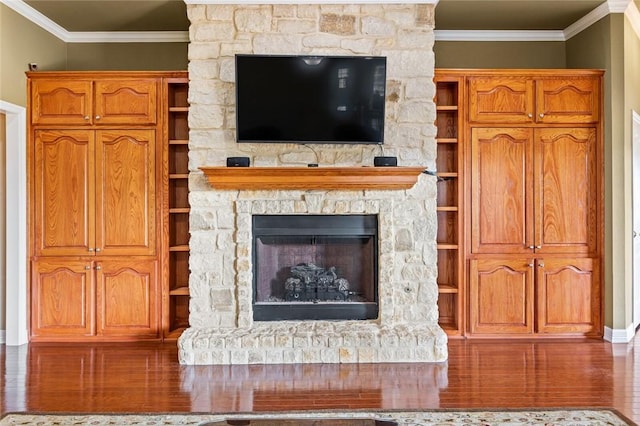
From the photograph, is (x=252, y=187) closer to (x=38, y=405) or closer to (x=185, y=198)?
(x=185, y=198)

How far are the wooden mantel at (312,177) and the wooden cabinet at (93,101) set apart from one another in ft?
3.11

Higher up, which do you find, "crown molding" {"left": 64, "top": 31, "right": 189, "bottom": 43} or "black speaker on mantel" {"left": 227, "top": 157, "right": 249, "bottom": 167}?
"crown molding" {"left": 64, "top": 31, "right": 189, "bottom": 43}

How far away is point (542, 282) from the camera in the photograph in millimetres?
4293

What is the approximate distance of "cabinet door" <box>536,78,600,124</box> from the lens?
427cm

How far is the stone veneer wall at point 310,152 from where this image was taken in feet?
12.9

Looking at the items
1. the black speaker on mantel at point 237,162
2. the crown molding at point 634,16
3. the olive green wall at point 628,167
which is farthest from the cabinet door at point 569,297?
the black speaker on mantel at point 237,162

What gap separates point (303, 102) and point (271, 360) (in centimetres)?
196

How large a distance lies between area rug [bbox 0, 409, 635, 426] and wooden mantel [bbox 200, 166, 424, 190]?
170 cm

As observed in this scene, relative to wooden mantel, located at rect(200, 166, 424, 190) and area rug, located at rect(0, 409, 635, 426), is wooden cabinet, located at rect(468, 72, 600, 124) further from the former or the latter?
area rug, located at rect(0, 409, 635, 426)

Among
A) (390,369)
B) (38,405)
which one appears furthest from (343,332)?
(38,405)

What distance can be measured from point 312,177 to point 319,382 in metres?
1.48

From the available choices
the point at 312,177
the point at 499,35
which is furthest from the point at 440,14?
the point at 312,177

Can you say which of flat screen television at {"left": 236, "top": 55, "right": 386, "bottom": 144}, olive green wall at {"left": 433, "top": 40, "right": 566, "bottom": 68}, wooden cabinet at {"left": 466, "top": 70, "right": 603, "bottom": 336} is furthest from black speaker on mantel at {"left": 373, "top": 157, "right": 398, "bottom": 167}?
olive green wall at {"left": 433, "top": 40, "right": 566, "bottom": 68}

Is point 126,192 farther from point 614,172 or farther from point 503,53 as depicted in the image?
point 614,172
